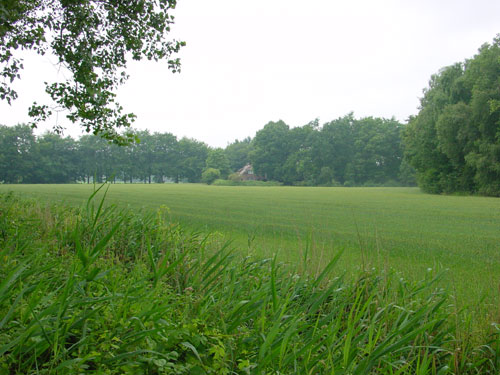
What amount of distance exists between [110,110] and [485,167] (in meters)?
28.8

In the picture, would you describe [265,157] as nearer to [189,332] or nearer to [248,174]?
[248,174]

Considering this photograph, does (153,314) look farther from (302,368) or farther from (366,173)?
(366,173)

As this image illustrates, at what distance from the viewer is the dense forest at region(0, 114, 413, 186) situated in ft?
229

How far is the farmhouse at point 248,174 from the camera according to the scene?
82338 mm

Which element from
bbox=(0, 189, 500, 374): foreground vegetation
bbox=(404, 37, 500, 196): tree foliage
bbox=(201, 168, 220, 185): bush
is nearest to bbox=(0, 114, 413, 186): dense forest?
→ bbox=(201, 168, 220, 185): bush

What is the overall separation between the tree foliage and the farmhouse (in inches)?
1857

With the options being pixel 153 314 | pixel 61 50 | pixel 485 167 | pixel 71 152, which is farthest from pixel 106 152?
pixel 153 314

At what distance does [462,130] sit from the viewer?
29.2 metres

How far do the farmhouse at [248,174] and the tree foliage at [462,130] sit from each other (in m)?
47.2

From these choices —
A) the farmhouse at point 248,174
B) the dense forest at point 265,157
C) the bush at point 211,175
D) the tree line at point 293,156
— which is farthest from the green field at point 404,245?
the farmhouse at point 248,174

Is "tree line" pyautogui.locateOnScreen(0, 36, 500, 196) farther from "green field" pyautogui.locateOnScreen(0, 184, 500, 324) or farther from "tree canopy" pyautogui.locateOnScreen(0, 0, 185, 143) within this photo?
"tree canopy" pyautogui.locateOnScreen(0, 0, 185, 143)

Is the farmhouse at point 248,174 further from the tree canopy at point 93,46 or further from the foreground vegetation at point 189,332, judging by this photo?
the foreground vegetation at point 189,332

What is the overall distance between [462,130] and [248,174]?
199ft

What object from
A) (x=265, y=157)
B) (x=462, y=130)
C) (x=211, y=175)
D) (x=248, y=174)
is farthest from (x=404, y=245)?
(x=248, y=174)
